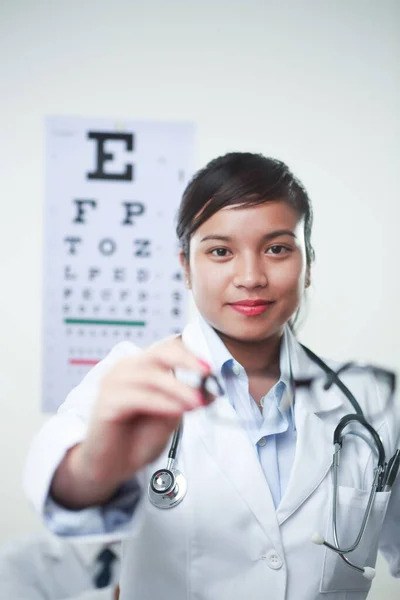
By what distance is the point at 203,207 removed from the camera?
0.57m

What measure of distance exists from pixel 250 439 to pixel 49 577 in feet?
1.43

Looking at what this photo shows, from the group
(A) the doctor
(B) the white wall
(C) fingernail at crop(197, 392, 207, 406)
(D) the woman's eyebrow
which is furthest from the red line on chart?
(C) fingernail at crop(197, 392, 207, 406)

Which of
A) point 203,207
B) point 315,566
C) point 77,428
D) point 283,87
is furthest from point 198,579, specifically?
point 283,87

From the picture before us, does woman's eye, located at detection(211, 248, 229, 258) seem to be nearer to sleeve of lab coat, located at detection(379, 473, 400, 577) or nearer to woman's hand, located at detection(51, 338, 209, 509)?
woman's hand, located at detection(51, 338, 209, 509)

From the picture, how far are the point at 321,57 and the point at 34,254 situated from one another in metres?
0.67

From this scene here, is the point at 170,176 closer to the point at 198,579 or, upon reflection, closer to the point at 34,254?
the point at 34,254

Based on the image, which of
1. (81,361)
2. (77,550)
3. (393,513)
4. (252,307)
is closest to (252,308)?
(252,307)

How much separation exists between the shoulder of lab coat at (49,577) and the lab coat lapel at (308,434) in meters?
0.38

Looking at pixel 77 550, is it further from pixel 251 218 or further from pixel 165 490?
pixel 251 218

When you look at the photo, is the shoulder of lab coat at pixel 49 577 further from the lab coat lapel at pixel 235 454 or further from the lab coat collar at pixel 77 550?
the lab coat lapel at pixel 235 454

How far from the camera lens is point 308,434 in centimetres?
60

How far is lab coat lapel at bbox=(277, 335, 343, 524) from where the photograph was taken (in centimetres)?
56

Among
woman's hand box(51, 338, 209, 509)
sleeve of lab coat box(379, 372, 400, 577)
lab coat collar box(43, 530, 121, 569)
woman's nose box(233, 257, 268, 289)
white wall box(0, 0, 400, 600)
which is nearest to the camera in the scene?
woman's hand box(51, 338, 209, 509)

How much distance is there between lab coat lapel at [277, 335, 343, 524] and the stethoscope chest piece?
4.3 inches
